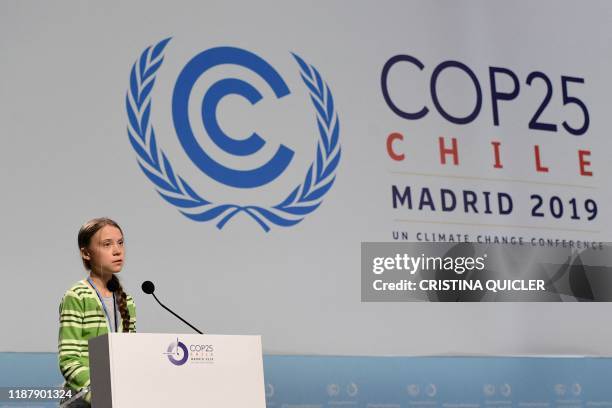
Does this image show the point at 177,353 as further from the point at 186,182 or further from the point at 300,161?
the point at 300,161

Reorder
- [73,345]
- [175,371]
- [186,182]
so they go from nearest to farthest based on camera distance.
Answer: [175,371], [73,345], [186,182]

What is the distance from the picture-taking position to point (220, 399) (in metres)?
2.79

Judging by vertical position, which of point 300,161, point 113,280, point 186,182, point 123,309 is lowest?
point 123,309

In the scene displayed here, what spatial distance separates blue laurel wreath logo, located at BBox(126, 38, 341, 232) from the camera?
5043 mm

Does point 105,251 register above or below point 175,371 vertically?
above

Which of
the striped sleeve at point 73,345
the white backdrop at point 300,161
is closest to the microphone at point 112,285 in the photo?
the striped sleeve at point 73,345

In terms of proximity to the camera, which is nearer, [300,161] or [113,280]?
[113,280]

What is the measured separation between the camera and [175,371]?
275 cm

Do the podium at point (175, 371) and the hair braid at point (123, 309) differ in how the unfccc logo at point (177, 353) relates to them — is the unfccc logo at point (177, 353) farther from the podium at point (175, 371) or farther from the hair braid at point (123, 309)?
the hair braid at point (123, 309)

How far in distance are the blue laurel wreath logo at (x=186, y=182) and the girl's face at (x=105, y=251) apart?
4.84 feet

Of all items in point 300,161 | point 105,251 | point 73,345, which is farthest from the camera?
point 300,161

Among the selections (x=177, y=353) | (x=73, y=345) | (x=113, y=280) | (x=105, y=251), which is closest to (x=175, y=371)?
(x=177, y=353)

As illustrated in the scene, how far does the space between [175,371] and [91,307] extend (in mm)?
700

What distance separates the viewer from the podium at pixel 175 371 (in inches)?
104
